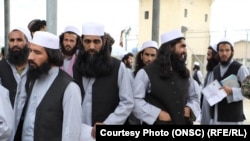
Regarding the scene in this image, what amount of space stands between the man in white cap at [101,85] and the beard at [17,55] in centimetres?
69

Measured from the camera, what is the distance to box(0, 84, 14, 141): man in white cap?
2.28 meters

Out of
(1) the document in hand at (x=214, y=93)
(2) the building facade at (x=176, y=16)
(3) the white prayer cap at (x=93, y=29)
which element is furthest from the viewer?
(2) the building facade at (x=176, y=16)

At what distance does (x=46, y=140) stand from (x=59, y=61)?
62 centimetres

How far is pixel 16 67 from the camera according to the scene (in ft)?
11.6

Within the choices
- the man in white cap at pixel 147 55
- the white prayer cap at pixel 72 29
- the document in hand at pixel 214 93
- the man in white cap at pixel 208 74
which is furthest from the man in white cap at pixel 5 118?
the man in white cap at pixel 208 74

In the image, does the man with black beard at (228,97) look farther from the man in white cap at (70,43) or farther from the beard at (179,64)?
the man in white cap at (70,43)

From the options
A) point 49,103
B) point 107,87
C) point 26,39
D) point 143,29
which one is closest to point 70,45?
point 26,39

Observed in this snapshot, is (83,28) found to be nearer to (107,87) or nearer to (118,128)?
(107,87)

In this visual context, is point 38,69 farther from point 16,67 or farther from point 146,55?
point 146,55

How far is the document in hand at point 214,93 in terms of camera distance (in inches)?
168

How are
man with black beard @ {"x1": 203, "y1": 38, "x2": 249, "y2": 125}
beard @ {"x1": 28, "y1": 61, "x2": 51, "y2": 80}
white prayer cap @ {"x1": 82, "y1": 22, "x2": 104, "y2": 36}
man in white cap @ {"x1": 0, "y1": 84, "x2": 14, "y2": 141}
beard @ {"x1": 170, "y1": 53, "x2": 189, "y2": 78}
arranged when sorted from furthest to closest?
man with black beard @ {"x1": 203, "y1": 38, "x2": 249, "y2": 125}, beard @ {"x1": 170, "y1": 53, "x2": 189, "y2": 78}, white prayer cap @ {"x1": 82, "y1": 22, "x2": 104, "y2": 36}, beard @ {"x1": 28, "y1": 61, "x2": 51, "y2": 80}, man in white cap @ {"x1": 0, "y1": 84, "x2": 14, "y2": 141}

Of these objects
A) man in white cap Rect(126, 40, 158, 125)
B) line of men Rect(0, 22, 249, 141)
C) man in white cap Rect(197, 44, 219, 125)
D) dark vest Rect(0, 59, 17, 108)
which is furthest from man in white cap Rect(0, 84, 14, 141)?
man in white cap Rect(197, 44, 219, 125)

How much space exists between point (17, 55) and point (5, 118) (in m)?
1.37

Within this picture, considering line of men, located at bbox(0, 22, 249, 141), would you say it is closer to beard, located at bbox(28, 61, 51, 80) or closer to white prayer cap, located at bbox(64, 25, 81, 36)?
beard, located at bbox(28, 61, 51, 80)
